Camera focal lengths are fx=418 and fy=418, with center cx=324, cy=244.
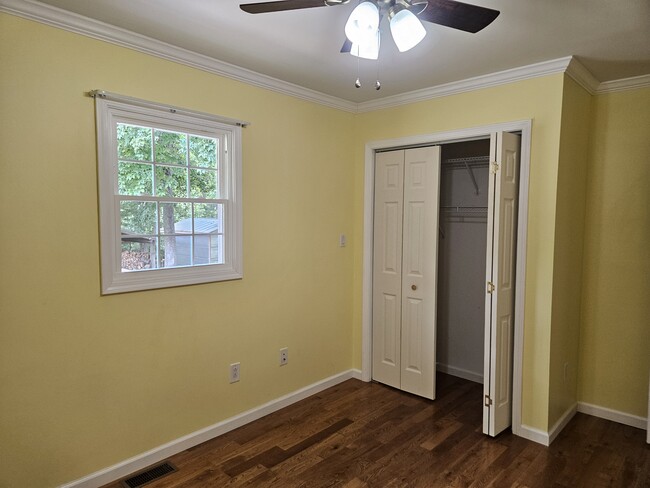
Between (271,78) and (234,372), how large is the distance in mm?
2140

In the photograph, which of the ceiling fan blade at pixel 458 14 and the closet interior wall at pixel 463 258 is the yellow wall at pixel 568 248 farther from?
the ceiling fan blade at pixel 458 14

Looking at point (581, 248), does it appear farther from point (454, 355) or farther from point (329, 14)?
point (329, 14)

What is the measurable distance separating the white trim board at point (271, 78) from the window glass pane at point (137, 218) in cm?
89

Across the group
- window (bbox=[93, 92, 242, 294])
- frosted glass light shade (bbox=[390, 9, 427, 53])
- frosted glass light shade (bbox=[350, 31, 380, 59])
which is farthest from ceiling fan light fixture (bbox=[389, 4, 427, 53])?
window (bbox=[93, 92, 242, 294])

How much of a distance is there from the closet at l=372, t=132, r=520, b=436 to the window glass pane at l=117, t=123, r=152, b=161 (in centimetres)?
194

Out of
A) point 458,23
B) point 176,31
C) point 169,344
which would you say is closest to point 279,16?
point 176,31

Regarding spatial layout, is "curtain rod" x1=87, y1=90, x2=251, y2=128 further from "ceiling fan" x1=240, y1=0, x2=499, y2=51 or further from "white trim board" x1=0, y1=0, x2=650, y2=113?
"ceiling fan" x1=240, y1=0, x2=499, y2=51

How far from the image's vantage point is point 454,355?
4051mm

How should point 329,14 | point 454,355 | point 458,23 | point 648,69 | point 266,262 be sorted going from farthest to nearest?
1. point 454,355
2. point 266,262
3. point 648,69
4. point 329,14
5. point 458,23

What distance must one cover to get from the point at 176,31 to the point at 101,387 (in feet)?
6.61

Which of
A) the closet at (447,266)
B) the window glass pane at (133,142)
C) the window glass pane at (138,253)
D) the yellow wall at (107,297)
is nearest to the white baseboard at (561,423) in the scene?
the closet at (447,266)

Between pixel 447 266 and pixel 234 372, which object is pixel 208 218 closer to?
pixel 234 372

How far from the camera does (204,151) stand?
110 inches

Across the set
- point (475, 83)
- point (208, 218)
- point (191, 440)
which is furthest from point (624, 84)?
point (191, 440)
